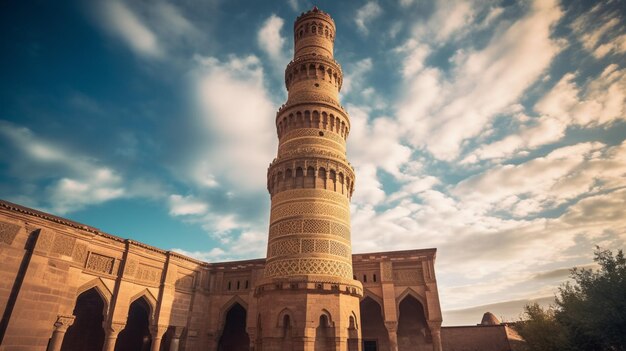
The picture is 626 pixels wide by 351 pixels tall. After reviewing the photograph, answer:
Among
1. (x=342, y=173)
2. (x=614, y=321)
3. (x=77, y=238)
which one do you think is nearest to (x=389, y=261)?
(x=342, y=173)

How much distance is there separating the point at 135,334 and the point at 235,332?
22.5 feet

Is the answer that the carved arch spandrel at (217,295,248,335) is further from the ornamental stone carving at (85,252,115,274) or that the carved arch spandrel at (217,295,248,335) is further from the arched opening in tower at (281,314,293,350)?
the arched opening in tower at (281,314,293,350)

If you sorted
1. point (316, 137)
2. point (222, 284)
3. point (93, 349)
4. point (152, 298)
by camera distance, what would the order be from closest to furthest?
point (316, 137) < point (152, 298) < point (93, 349) < point (222, 284)

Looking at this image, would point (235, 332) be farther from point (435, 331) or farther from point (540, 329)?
point (540, 329)

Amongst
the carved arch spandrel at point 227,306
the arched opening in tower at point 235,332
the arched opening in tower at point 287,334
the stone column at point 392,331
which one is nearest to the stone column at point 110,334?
the carved arch spandrel at point 227,306

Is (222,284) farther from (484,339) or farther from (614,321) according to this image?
(614,321)

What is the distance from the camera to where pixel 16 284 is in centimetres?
1392

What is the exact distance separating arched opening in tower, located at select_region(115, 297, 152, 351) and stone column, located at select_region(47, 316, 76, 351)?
8071mm

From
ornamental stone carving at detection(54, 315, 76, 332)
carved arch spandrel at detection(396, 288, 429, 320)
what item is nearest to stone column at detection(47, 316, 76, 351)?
ornamental stone carving at detection(54, 315, 76, 332)

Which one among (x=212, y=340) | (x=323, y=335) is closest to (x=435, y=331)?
(x=323, y=335)

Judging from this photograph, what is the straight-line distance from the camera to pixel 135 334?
2386cm

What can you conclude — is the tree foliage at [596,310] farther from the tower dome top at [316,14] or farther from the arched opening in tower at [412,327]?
the tower dome top at [316,14]

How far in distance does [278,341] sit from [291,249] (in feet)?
12.3

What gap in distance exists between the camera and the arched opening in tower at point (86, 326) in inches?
814
